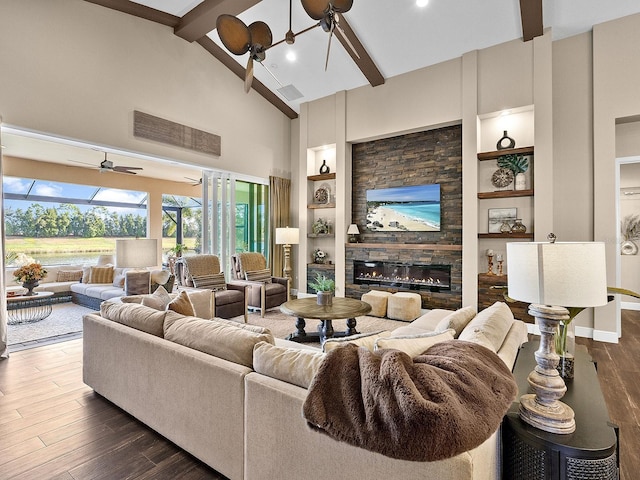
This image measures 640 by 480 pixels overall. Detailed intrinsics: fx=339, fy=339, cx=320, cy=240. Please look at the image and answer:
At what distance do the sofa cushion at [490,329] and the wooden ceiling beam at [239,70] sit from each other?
224 inches

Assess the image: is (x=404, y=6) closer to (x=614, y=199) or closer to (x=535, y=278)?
(x=614, y=199)

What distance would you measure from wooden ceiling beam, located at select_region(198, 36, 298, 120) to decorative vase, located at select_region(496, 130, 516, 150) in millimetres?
4167

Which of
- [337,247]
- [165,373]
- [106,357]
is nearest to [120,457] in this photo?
[165,373]

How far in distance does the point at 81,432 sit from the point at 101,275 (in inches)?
194

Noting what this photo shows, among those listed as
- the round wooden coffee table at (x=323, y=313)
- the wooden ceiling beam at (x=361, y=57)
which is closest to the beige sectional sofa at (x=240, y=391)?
the round wooden coffee table at (x=323, y=313)

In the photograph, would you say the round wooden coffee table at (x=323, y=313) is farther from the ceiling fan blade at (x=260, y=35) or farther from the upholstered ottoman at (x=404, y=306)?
the ceiling fan blade at (x=260, y=35)

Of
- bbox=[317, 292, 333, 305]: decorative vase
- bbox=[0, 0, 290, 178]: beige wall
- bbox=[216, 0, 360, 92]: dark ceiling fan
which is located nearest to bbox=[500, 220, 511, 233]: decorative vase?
bbox=[317, 292, 333, 305]: decorative vase

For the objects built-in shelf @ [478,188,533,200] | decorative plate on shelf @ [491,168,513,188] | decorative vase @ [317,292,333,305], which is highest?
decorative plate on shelf @ [491,168,513,188]

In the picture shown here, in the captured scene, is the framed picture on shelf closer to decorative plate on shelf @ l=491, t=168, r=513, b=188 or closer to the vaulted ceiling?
decorative plate on shelf @ l=491, t=168, r=513, b=188

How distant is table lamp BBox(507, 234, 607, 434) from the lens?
4.01 ft

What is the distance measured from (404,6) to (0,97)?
4681 mm

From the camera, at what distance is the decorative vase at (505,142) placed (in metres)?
4.79

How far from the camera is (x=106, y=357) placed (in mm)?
2434

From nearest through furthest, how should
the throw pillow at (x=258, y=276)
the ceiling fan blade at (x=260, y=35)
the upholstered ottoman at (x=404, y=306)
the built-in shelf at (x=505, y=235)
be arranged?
the ceiling fan blade at (x=260, y=35) → the built-in shelf at (x=505, y=235) → the upholstered ottoman at (x=404, y=306) → the throw pillow at (x=258, y=276)
